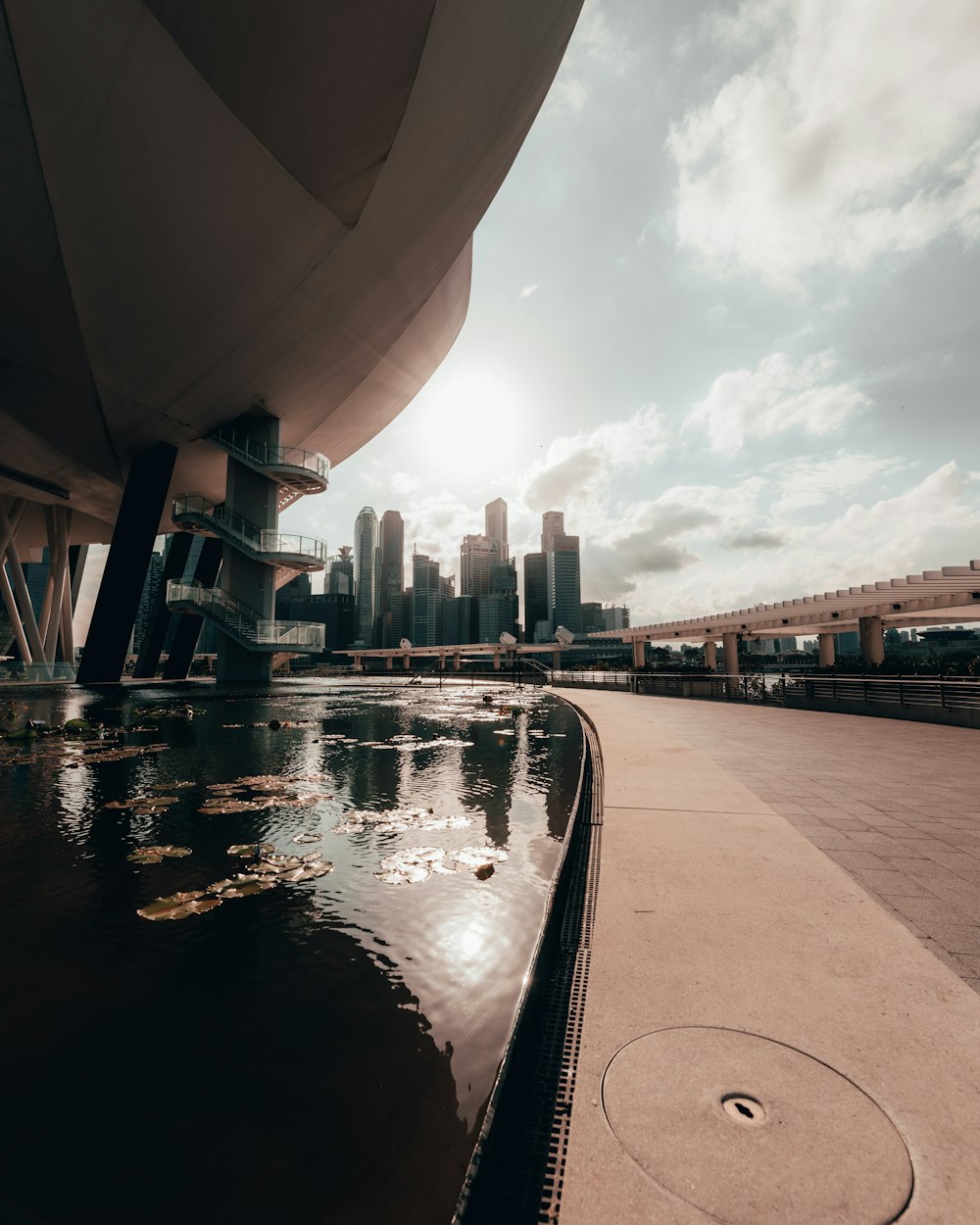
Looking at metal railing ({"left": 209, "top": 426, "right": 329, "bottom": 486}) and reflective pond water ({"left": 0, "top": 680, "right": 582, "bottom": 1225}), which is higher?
metal railing ({"left": 209, "top": 426, "right": 329, "bottom": 486})

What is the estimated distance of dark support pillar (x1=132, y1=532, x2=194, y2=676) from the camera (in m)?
44.4

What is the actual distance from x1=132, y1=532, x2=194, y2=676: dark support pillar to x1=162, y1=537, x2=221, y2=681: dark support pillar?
7.76 ft

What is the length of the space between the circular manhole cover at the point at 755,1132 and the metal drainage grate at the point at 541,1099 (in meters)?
0.22

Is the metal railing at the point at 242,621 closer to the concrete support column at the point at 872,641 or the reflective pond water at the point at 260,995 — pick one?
the reflective pond water at the point at 260,995

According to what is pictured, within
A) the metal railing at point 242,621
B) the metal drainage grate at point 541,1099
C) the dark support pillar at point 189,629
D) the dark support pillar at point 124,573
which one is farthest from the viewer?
the dark support pillar at point 189,629

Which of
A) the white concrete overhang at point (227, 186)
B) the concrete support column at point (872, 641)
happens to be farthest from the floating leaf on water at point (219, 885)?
the concrete support column at point (872, 641)

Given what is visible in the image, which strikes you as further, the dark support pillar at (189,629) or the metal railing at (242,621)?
the dark support pillar at (189,629)

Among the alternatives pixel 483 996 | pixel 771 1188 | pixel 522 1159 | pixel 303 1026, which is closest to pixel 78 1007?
pixel 303 1026

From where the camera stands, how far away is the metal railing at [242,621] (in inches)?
1225

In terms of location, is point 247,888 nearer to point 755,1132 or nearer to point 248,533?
point 755,1132

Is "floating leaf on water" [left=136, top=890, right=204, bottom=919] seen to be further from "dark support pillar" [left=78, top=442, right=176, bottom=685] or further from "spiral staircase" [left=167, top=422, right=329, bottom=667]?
"dark support pillar" [left=78, top=442, right=176, bottom=685]

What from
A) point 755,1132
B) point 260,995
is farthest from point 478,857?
point 755,1132

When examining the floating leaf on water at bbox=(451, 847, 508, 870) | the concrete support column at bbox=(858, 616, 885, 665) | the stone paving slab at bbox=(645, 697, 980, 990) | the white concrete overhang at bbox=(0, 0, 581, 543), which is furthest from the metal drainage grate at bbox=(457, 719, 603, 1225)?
the concrete support column at bbox=(858, 616, 885, 665)

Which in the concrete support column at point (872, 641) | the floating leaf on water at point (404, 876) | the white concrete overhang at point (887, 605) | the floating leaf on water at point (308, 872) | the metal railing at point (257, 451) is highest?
the metal railing at point (257, 451)
